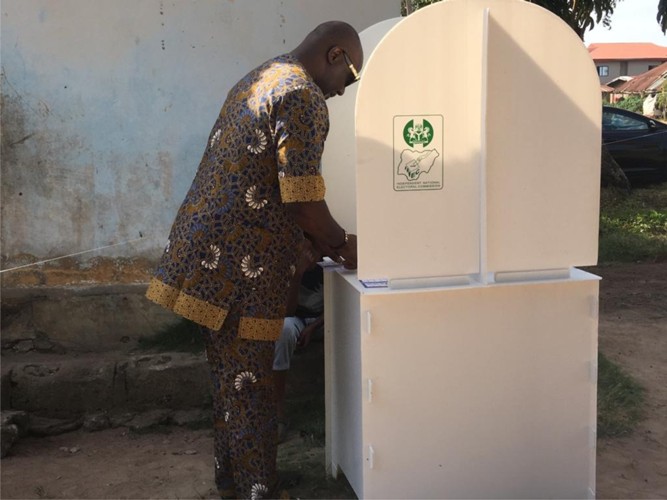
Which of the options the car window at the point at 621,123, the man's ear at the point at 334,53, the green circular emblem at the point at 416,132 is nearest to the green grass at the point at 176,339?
the man's ear at the point at 334,53

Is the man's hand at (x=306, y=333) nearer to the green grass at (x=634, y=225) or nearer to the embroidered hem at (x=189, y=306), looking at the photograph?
the embroidered hem at (x=189, y=306)

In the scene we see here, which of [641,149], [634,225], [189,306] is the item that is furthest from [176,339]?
[641,149]

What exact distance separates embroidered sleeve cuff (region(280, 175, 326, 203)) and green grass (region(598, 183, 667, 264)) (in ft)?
18.3

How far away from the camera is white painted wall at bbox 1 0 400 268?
13.5 feet

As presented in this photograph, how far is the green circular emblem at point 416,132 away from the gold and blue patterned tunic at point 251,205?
29cm

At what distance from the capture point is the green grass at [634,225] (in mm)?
7543

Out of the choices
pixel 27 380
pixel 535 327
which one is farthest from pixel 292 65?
pixel 27 380

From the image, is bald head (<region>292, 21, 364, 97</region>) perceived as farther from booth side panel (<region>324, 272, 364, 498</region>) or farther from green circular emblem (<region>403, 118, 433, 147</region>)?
booth side panel (<region>324, 272, 364, 498</region>)

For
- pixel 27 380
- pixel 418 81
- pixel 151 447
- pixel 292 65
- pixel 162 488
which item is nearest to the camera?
pixel 418 81

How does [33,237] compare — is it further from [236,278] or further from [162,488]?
[236,278]

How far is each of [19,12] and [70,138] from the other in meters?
0.71

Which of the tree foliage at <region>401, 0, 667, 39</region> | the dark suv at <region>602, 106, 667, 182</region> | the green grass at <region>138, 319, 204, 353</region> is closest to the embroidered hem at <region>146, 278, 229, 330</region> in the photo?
the green grass at <region>138, 319, 204, 353</region>

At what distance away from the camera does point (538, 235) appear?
2.64 metres

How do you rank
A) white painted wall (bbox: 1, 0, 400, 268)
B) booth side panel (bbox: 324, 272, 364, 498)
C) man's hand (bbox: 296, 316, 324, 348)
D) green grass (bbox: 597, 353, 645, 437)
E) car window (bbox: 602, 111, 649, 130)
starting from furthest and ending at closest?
car window (bbox: 602, 111, 649, 130) → white painted wall (bbox: 1, 0, 400, 268) → green grass (bbox: 597, 353, 645, 437) → man's hand (bbox: 296, 316, 324, 348) → booth side panel (bbox: 324, 272, 364, 498)
